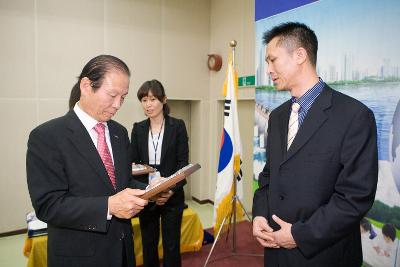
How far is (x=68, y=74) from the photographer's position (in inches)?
163

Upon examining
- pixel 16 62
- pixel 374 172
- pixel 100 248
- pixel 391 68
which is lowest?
pixel 100 248

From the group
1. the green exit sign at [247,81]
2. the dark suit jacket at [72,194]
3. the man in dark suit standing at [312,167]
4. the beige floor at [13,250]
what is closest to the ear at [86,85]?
the dark suit jacket at [72,194]

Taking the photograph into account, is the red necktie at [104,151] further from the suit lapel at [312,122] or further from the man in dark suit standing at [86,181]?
the suit lapel at [312,122]

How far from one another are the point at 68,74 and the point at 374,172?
402cm

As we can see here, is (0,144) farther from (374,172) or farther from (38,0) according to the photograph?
(374,172)

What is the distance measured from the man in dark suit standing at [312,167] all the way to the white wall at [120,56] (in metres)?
2.96

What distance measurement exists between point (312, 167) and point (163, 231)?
1.66 metres

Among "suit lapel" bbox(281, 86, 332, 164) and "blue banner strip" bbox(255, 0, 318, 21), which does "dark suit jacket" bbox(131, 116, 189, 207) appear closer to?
"suit lapel" bbox(281, 86, 332, 164)

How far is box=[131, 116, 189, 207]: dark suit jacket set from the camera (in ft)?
8.46

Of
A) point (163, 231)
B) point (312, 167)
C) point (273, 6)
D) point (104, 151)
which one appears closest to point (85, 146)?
point (104, 151)

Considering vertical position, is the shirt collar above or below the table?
above

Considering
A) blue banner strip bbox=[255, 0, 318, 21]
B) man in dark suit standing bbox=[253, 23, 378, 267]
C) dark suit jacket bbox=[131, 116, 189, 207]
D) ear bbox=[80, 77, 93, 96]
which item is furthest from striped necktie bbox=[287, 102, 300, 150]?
blue banner strip bbox=[255, 0, 318, 21]

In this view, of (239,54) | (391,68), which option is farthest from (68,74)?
(391,68)

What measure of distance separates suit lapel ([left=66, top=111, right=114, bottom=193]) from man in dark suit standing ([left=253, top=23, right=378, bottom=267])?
801 millimetres
